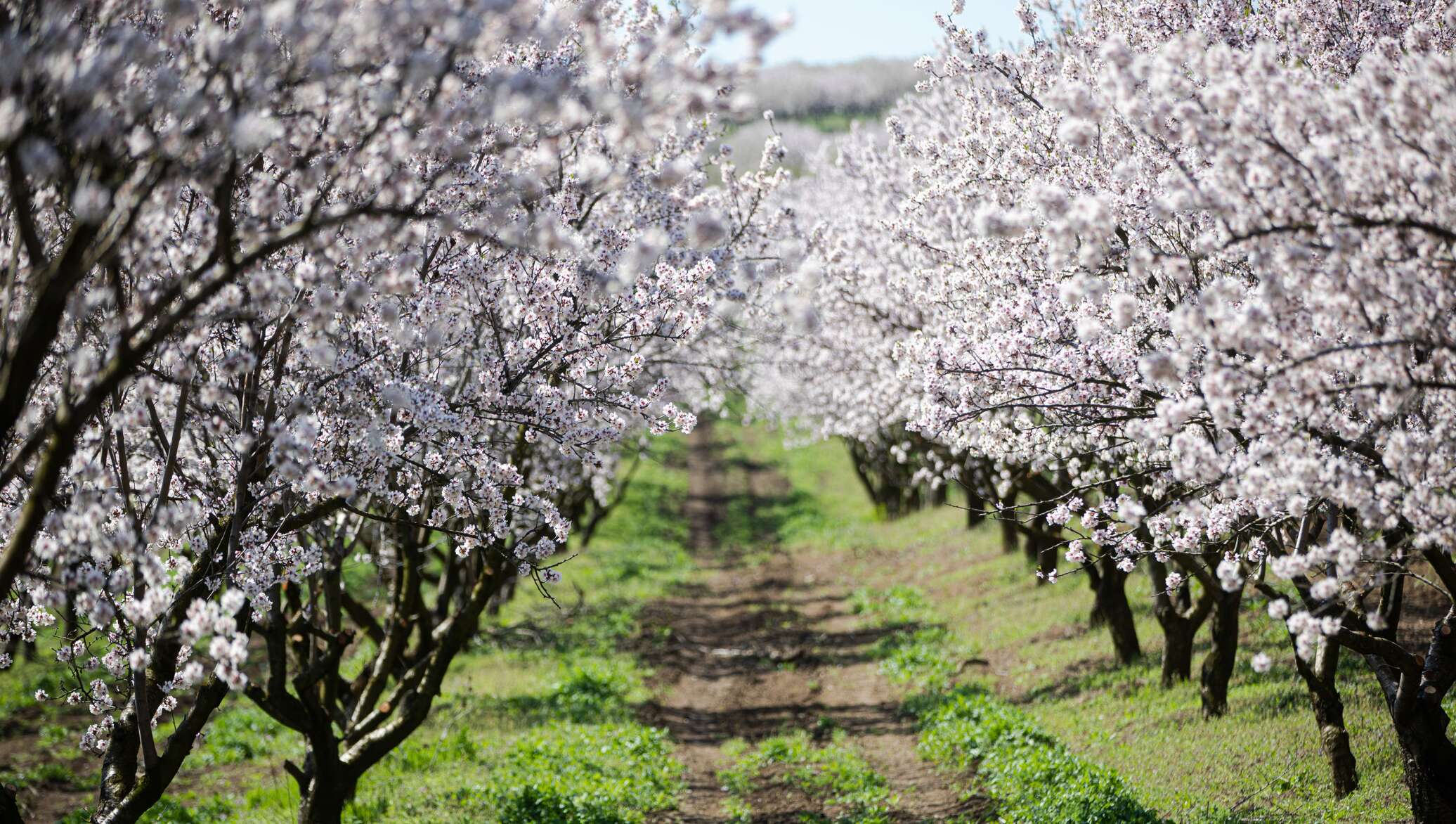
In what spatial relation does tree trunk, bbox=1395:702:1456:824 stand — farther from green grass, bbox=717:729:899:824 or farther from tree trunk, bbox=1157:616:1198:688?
tree trunk, bbox=1157:616:1198:688

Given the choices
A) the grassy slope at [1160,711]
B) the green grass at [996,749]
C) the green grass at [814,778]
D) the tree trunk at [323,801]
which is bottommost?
the green grass at [814,778]

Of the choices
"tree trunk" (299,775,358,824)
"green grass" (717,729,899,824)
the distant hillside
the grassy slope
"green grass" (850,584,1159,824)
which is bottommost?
"green grass" (717,729,899,824)

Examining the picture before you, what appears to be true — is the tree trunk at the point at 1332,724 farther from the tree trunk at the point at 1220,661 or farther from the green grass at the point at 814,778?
the green grass at the point at 814,778

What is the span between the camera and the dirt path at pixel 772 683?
12.7 m

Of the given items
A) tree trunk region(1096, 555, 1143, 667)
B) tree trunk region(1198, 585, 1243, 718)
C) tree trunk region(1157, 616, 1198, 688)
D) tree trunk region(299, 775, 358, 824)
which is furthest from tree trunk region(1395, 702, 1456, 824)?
tree trunk region(299, 775, 358, 824)

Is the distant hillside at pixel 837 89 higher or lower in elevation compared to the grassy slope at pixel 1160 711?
higher

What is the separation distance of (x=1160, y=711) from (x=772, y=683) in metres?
7.64

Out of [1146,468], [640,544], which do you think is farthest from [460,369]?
[640,544]

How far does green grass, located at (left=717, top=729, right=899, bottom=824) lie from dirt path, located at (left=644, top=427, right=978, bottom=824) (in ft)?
0.56

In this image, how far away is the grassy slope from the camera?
9539mm

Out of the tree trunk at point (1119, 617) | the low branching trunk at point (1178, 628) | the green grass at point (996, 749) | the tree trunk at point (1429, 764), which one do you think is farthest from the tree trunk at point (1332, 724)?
the tree trunk at point (1119, 617)

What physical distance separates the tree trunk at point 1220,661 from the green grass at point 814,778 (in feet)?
13.1

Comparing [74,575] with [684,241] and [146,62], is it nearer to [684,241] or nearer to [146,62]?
[146,62]

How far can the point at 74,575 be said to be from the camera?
5.92m
